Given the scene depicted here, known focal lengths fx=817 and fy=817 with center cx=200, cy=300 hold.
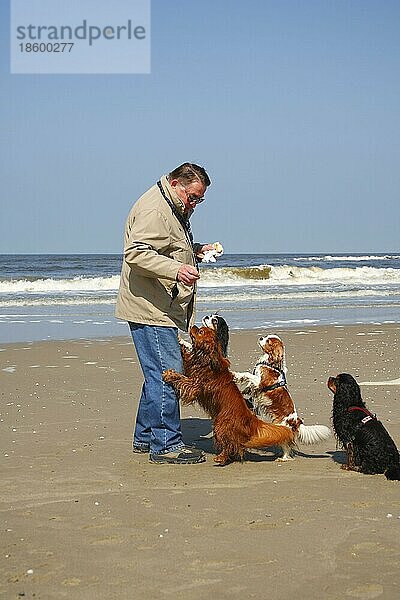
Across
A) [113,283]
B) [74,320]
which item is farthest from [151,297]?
[113,283]

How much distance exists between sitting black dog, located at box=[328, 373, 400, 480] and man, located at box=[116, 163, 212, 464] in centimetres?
103

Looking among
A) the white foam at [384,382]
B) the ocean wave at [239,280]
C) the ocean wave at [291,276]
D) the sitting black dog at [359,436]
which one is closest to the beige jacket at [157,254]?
the sitting black dog at [359,436]

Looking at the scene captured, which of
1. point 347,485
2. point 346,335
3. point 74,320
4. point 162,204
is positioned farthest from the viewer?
point 74,320

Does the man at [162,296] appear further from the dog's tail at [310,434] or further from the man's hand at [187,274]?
the dog's tail at [310,434]

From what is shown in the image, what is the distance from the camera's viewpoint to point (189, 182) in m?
5.59

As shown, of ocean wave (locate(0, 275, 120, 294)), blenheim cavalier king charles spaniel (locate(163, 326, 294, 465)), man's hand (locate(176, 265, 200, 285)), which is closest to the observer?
man's hand (locate(176, 265, 200, 285))

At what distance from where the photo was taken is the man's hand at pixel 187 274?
5262 millimetres

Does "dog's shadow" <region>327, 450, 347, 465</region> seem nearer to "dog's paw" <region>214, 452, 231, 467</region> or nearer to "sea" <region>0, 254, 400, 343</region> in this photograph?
"dog's paw" <region>214, 452, 231, 467</region>

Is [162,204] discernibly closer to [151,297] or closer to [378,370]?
[151,297]

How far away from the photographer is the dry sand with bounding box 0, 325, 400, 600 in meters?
3.47

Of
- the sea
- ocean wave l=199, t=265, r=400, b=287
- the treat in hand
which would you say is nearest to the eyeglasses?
the treat in hand

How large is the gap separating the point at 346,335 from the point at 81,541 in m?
9.98

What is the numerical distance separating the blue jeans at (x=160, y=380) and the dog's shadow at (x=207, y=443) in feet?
1.93

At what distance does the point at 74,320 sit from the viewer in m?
17.0
